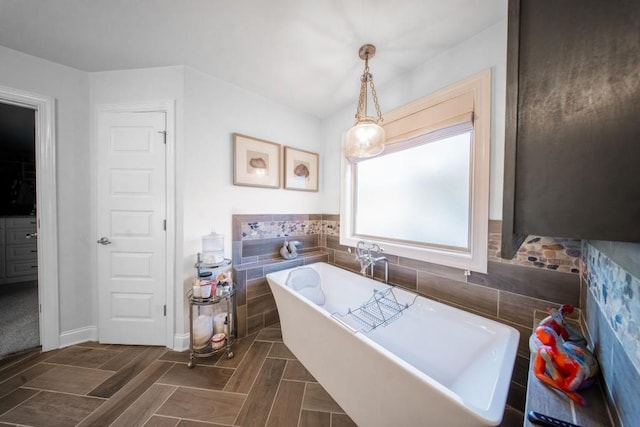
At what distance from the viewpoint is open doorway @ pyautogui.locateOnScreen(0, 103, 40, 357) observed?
2316mm

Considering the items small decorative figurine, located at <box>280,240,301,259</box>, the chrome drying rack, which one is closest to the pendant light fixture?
the chrome drying rack

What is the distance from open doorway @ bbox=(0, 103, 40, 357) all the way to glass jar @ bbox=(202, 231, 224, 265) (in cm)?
198

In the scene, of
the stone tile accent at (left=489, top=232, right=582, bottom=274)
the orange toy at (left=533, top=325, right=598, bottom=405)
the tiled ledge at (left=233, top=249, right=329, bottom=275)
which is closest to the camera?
the orange toy at (left=533, top=325, right=598, bottom=405)

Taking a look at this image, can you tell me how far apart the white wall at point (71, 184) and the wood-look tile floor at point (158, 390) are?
0.42 meters

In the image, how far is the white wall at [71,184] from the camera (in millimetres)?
1762

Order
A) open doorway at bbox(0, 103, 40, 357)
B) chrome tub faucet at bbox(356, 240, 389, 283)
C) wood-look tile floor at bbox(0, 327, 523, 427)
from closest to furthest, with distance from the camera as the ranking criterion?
wood-look tile floor at bbox(0, 327, 523, 427)
chrome tub faucet at bbox(356, 240, 389, 283)
open doorway at bbox(0, 103, 40, 357)

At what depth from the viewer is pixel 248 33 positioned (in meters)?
1.47

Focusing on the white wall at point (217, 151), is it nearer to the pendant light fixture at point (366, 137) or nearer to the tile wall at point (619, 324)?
the pendant light fixture at point (366, 137)

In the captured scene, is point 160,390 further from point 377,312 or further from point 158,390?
point 377,312

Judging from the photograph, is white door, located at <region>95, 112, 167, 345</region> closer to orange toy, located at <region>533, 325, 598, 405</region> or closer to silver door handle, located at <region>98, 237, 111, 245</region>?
silver door handle, located at <region>98, 237, 111, 245</region>

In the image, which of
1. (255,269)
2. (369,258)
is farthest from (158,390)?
(369,258)

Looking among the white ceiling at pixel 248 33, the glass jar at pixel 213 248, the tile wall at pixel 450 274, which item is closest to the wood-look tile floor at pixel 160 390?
the tile wall at pixel 450 274

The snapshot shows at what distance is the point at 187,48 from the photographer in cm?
161

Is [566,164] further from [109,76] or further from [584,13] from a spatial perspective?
[109,76]
